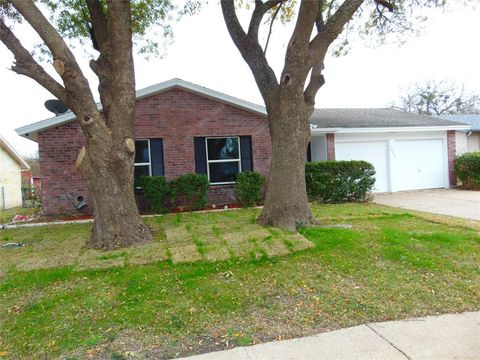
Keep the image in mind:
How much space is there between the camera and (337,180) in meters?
11.4

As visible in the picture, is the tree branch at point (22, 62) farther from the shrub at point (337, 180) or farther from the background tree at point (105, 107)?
the shrub at point (337, 180)

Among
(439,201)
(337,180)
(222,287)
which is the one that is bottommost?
(222,287)

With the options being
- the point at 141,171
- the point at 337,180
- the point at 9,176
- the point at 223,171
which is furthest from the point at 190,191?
the point at 9,176

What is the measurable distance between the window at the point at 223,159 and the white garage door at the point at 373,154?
14.2 feet

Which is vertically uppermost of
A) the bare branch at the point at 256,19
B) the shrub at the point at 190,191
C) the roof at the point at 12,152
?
the bare branch at the point at 256,19

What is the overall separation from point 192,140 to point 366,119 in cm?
808

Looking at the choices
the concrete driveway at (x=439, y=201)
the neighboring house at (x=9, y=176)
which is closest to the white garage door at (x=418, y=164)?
the concrete driveway at (x=439, y=201)

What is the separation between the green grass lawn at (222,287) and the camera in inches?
131

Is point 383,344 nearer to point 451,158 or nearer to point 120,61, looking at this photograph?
point 120,61

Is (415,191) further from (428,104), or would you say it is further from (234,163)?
(428,104)

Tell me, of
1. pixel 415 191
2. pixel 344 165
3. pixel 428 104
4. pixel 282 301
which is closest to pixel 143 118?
pixel 344 165

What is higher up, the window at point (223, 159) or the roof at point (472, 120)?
the roof at point (472, 120)

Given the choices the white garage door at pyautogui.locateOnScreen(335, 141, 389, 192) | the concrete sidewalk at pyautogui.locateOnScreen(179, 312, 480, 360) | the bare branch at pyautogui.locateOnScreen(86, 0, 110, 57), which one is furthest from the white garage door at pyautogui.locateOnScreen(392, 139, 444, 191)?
the concrete sidewalk at pyautogui.locateOnScreen(179, 312, 480, 360)

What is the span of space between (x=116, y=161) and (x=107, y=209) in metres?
0.87
